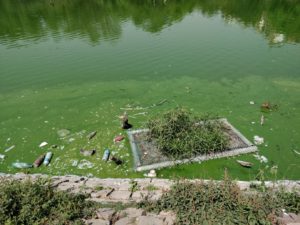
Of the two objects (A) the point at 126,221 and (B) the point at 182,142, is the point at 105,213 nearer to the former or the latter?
(A) the point at 126,221

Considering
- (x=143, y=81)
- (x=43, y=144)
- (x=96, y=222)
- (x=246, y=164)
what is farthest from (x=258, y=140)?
(x=43, y=144)

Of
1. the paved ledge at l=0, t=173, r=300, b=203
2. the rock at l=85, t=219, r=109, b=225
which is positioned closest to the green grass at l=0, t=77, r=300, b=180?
the paved ledge at l=0, t=173, r=300, b=203

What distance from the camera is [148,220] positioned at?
14.7 feet

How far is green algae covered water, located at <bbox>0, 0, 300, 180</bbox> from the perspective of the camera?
6.81 meters

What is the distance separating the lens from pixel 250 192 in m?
4.89

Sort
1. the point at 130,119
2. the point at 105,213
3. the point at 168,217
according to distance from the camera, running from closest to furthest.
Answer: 1. the point at 168,217
2. the point at 105,213
3. the point at 130,119

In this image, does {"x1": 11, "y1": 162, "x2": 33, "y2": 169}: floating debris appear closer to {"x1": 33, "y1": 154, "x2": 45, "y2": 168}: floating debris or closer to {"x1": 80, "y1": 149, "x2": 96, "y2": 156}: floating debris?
{"x1": 33, "y1": 154, "x2": 45, "y2": 168}: floating debris

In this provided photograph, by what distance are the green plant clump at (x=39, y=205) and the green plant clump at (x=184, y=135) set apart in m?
2.40

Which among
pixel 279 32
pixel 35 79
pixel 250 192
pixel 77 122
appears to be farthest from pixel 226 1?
pixel 250 192

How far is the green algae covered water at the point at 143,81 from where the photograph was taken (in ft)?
22.4

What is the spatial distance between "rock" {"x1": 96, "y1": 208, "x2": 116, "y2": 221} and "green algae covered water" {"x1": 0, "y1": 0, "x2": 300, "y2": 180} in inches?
56.3

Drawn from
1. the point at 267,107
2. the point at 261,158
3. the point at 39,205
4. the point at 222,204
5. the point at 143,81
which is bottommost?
the point at 261,158

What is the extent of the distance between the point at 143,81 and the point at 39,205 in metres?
6.75

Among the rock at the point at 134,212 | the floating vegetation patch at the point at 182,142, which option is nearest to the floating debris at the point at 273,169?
the floating vegetation patch at the point at 182,142
